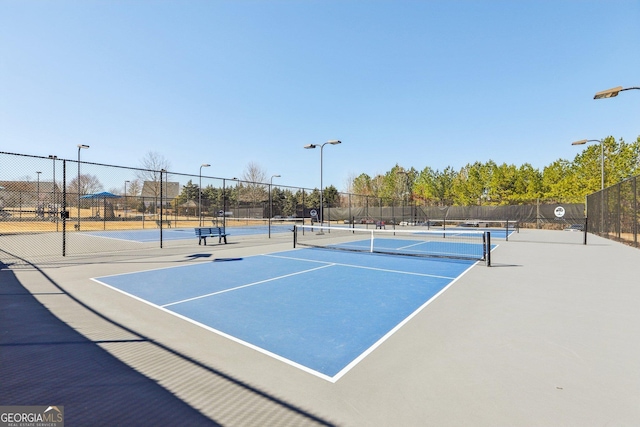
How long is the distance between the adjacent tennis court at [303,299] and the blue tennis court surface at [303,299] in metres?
0.01

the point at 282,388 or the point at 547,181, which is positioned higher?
the point at 547,181

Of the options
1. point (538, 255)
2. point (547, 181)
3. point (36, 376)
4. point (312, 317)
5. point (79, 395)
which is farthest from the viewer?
point (547, 181)

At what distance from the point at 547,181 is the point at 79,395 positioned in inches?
2174

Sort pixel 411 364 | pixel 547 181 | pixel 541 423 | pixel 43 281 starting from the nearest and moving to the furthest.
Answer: pixel 541 423 → pixel 411 364 → pixel 43 281 → pixel 547 181

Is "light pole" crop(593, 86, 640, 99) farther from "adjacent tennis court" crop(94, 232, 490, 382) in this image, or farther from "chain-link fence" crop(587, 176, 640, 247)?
"adjacent tennis court" crop(94, 232, 490, 382)

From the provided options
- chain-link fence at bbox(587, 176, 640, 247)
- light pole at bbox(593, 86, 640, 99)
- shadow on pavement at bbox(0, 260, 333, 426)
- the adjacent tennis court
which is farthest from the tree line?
shadow on pavement at bbox(0, 260, 333, 426)

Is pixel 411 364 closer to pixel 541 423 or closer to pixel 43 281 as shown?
pixel 541 423

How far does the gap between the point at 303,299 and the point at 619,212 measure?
59.9 ft

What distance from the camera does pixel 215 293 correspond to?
6.21 metres

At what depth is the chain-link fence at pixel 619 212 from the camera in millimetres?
13731

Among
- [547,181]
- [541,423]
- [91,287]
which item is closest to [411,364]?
[541,423]

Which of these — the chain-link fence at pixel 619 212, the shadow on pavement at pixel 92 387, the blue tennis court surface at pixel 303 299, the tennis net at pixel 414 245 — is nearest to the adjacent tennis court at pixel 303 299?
the blue tennis court surface at pixel 303 299

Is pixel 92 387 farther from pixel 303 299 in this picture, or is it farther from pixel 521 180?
pixel 521 180

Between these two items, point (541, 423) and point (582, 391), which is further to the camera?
point (582, 391)
